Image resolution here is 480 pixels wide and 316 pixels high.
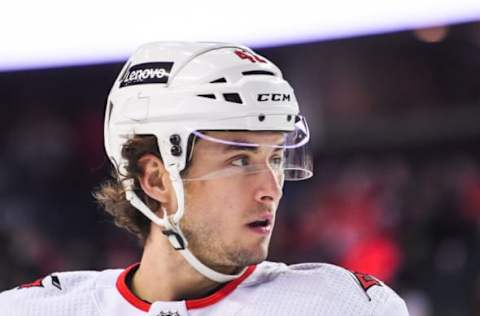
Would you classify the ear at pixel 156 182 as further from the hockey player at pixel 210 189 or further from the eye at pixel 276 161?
the eye at pixel 276 161

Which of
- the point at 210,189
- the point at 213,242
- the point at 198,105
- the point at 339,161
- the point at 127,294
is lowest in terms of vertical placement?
the point at 339,161

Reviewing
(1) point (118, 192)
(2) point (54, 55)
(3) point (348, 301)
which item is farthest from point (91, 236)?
(3) point (348, 301)

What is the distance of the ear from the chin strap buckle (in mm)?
67

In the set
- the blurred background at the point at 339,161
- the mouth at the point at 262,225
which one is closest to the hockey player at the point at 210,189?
the mouth at the point at 262,225

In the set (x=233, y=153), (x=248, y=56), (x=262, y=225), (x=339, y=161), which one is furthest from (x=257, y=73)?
(x=339, y=161)

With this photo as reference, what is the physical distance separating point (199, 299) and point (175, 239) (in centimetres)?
14

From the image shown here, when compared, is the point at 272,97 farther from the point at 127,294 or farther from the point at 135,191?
the point at 127,294

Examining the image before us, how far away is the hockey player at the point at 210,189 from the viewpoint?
2.07 meters

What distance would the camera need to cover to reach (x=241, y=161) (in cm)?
209

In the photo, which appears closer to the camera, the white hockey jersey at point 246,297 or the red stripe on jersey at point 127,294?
the white hockey jersey at point 246,297

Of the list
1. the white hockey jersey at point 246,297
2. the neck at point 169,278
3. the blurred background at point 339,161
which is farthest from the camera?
the blurred background at point 339,161

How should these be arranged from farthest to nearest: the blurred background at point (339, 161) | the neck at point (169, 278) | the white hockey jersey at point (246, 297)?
the blurred background at point (339, 161)
the neck at point (169, 278)
the white hockey jersey at point (246, 297)

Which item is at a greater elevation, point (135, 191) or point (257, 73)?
point (257, 73)

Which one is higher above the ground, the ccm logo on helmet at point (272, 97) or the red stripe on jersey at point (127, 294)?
the ccm logo on helmet at point (272, 97)
